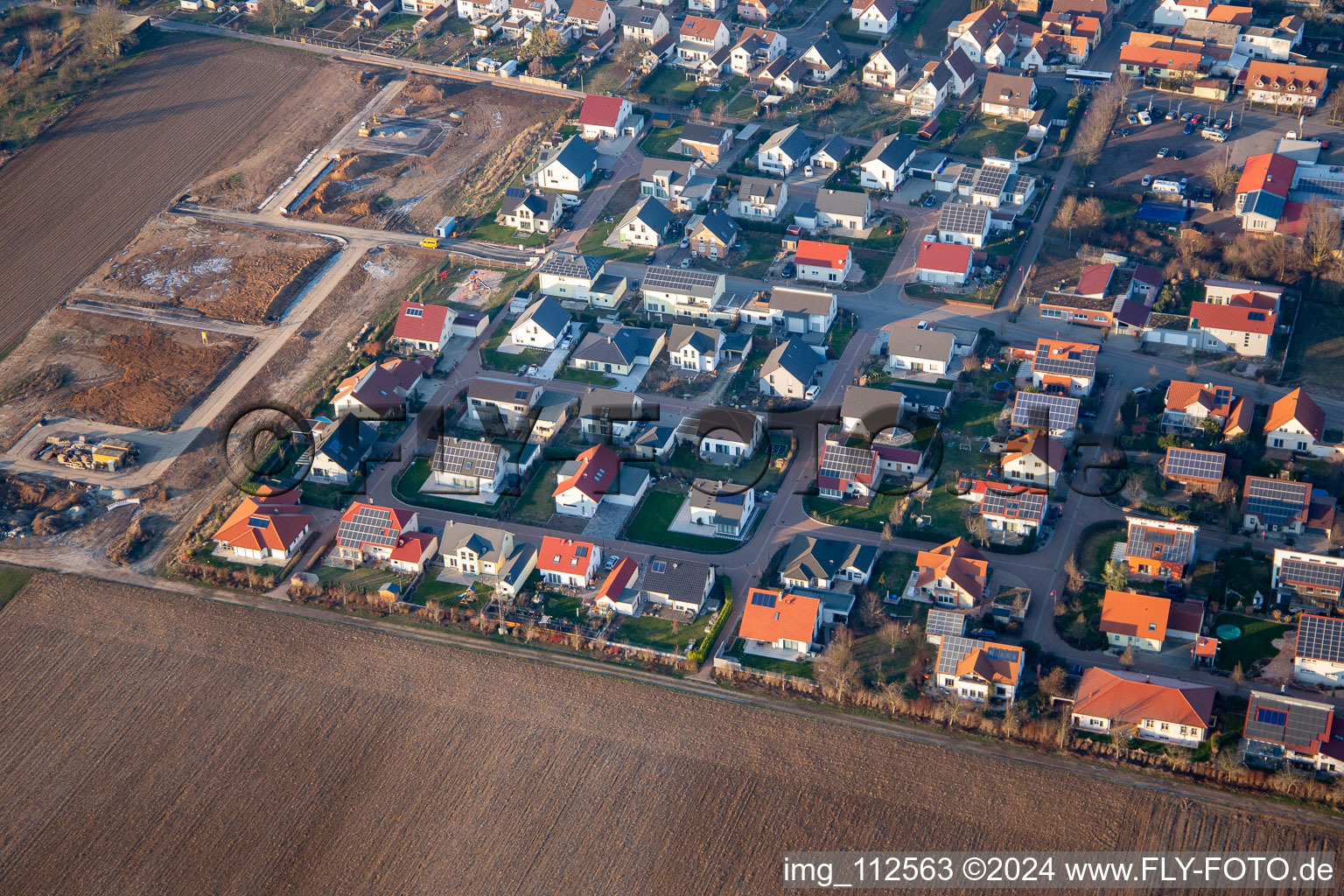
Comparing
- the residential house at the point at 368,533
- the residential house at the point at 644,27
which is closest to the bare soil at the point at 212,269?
the residential house at the point at 368,533

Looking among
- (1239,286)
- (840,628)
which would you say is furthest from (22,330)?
(1239,286)

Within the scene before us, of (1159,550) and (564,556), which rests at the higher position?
(1159,550)

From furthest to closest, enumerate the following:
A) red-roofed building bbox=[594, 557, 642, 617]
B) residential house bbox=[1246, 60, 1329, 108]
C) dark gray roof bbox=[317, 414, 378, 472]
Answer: residential house bbox=[1246, 60, 1329, 108] < dark gray roof bbox=[317, 414, 378, 472] < red-roofed building bbox=[594, 557, 642, 617]

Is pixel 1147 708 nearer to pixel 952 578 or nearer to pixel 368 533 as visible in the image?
pixel 952 578

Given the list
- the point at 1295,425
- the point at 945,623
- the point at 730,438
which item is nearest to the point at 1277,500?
the point at 1295,425

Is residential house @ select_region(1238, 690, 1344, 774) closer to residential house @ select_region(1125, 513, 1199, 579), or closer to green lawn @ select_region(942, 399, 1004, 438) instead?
residential house @ select_region(1125, 513, 1199, 579)

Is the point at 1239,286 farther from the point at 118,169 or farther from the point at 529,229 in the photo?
the point at 118,169

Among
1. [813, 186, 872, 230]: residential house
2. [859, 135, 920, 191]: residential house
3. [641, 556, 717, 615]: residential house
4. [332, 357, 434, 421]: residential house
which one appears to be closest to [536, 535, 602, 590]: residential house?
[641, 556, 717, 615]: residential house
